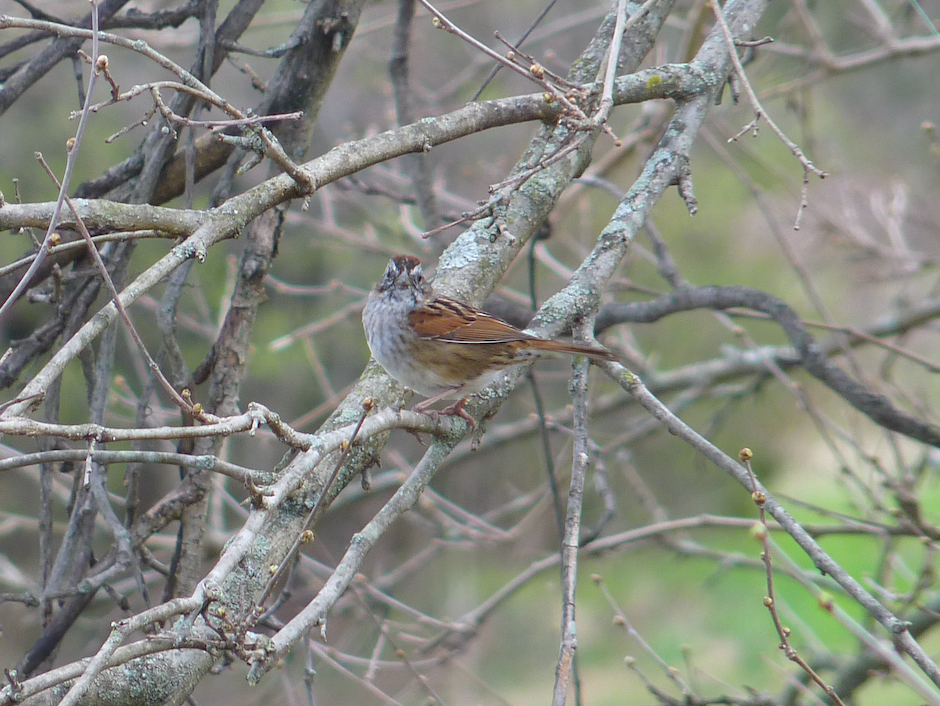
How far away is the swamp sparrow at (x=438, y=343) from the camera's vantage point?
2.99 meters

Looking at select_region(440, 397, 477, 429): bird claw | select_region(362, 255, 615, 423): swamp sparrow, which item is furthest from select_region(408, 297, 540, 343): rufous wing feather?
select_region(440, 397, 477, 429): bird claw

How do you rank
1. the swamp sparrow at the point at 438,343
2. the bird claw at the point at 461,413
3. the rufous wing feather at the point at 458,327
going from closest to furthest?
the bird claw at the point at 461,413
the swamp sparrow at the point at 438,343
the rufous wing feather at the point at 458,327

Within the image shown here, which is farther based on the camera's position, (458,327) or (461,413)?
(458,327)

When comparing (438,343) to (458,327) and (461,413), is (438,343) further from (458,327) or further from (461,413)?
(461,413)

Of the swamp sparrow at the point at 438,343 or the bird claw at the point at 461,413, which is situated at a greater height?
Answer: the swamp sparrow at the point at 438,343

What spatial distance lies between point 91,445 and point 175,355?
1110mm

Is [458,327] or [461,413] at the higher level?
[458,327]

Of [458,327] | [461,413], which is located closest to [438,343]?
[458,327]

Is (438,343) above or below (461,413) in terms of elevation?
above

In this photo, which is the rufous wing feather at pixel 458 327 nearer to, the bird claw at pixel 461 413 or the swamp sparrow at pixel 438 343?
the swamp sparrow at pixel 438 343

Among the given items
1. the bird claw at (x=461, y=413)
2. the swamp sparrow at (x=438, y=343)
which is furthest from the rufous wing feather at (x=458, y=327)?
the bird claw at (x=461, y=413)

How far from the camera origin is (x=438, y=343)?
3.25 meters

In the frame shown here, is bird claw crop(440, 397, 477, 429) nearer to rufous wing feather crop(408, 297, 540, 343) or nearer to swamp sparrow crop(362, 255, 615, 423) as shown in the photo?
swamp sparrow crop(362, 255, 615, 423)

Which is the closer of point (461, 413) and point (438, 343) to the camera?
point (461, 413)
